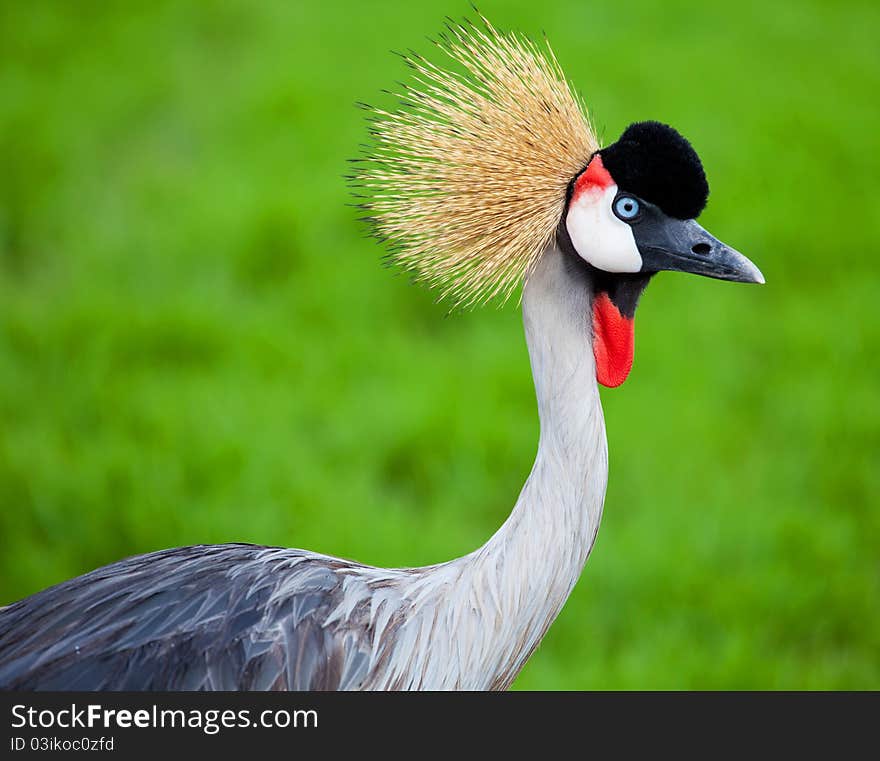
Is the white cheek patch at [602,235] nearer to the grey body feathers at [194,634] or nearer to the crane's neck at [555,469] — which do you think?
the crane's neck at [555,469]

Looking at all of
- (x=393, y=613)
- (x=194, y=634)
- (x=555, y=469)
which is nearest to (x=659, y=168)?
(x=555, y=469)

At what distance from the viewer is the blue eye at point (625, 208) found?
4.16 feet

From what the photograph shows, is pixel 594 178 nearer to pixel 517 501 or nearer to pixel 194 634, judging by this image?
pixel 517 501

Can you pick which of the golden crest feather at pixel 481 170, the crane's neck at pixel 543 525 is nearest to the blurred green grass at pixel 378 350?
the crane's neck at pixel 543 525

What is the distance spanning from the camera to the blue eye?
127 centimetres

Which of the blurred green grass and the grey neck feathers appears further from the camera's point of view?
the blurred green grass

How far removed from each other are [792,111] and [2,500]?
3047 mm

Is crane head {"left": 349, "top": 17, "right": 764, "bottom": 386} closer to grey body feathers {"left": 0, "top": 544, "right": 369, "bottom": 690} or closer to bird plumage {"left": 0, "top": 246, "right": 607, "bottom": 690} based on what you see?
bird plumage {"left": 0, "top": 246, "right": 607, "bottom": 690}

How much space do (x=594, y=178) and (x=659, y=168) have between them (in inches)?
3.2

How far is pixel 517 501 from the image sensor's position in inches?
52.4

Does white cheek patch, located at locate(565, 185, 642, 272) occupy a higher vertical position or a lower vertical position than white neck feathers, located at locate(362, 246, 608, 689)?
higher

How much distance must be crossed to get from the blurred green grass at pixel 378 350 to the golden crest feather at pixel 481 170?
0.98 m

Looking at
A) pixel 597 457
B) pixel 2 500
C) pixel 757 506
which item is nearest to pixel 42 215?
pixel 2 500

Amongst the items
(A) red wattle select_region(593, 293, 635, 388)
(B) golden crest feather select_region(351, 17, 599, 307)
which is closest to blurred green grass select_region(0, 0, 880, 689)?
(A) red wattle select_region(593, 293, 635, 388)
